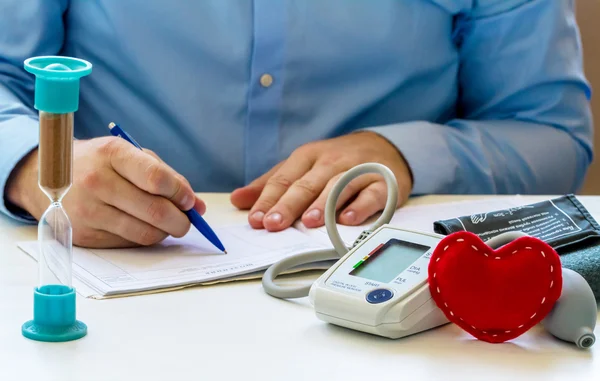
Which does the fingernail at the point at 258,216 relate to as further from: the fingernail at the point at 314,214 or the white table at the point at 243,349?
the white table at the point at 243,349

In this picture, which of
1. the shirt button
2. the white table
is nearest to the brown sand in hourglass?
the white table

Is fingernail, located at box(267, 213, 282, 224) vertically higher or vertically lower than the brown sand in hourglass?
lower

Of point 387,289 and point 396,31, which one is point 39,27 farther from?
point 387,289

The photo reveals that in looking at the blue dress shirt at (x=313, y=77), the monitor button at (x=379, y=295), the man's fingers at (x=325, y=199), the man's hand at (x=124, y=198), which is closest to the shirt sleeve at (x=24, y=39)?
the blue dress shirt at (x=313, y=77)

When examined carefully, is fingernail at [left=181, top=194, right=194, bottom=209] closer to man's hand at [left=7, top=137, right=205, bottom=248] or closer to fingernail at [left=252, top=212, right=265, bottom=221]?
man's hand at [left=7, top=137, right=205, bottom=248]

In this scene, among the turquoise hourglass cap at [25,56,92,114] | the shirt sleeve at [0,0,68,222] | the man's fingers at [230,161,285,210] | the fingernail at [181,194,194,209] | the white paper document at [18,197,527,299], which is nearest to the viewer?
the turquoise hourglass cap at [25,56,92,114]

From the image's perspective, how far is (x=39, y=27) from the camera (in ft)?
3.67

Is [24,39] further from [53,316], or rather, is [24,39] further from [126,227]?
[53,316]

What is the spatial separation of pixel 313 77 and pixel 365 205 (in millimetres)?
352

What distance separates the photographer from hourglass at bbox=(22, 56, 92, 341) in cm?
52

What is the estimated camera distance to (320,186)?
947 millimetres

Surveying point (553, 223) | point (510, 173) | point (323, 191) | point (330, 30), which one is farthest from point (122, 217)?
point (510, 173)

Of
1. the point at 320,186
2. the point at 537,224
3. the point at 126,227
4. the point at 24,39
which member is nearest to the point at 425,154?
the point at 320,186

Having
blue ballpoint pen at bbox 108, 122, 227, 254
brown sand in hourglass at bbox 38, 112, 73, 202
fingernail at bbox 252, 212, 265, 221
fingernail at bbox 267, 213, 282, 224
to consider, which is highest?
brown sand in hourglass at bbox 38, 112, 73, 202
